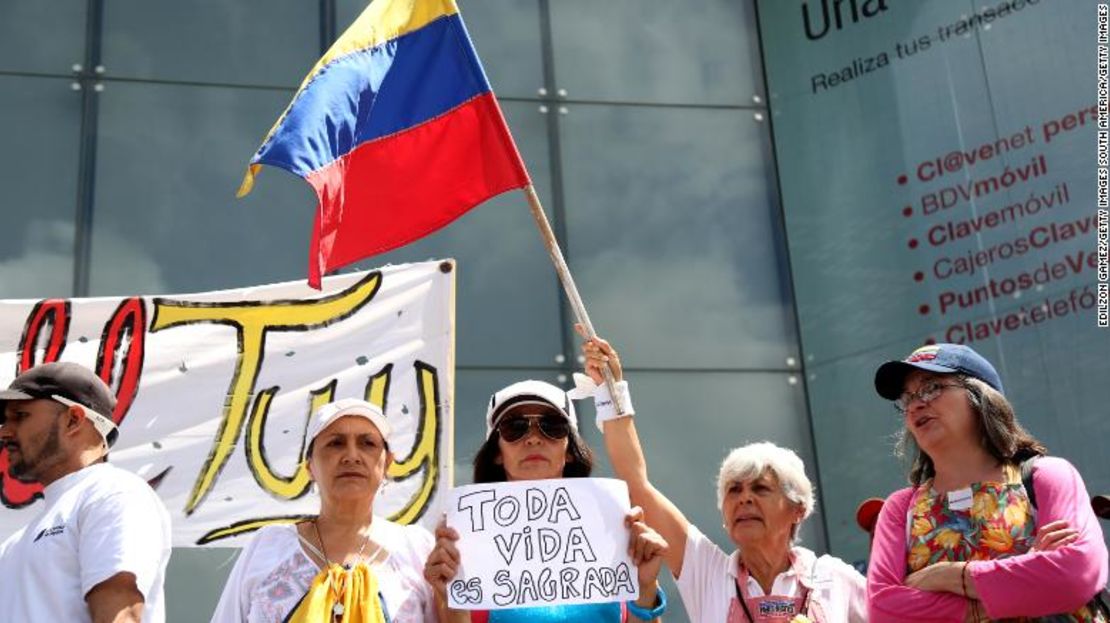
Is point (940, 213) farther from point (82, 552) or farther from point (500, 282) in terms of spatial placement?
point (82, 552)

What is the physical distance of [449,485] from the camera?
587 centimetres

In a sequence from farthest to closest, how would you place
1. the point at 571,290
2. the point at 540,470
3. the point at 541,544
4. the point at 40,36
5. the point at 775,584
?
the point at 40,36, the point at 571,290, the point at 775,584, the point at 540,470, the point at 541,544

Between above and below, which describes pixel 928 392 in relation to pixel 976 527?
above

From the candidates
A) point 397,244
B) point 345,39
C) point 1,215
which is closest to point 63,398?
point 397,244

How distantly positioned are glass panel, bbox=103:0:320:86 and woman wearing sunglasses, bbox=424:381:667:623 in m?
4.54

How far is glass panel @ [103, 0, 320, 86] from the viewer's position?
309 inches

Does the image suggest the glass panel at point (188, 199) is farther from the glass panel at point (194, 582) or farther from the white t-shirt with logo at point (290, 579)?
the white t-shirt with logo at point (290, 579)

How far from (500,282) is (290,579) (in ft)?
14.2

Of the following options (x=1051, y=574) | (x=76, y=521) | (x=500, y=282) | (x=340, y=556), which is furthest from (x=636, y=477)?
(x=500, y=282)

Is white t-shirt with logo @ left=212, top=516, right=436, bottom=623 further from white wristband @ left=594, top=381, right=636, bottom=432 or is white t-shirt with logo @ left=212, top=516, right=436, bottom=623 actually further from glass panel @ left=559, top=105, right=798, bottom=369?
glass panel @ left=559, top=105, right=798, bottom=369

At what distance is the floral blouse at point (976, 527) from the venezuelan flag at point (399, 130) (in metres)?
1.63

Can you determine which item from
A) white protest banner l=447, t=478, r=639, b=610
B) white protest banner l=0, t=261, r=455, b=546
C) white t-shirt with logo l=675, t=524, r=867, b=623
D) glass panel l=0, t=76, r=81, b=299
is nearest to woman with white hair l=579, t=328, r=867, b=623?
white t-shirt with logo l=675, t=524, r=867, b=623

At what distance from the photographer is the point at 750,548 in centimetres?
402

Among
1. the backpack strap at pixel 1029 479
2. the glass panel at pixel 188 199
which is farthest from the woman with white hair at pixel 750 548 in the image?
the glass panel at pixel 188 199
